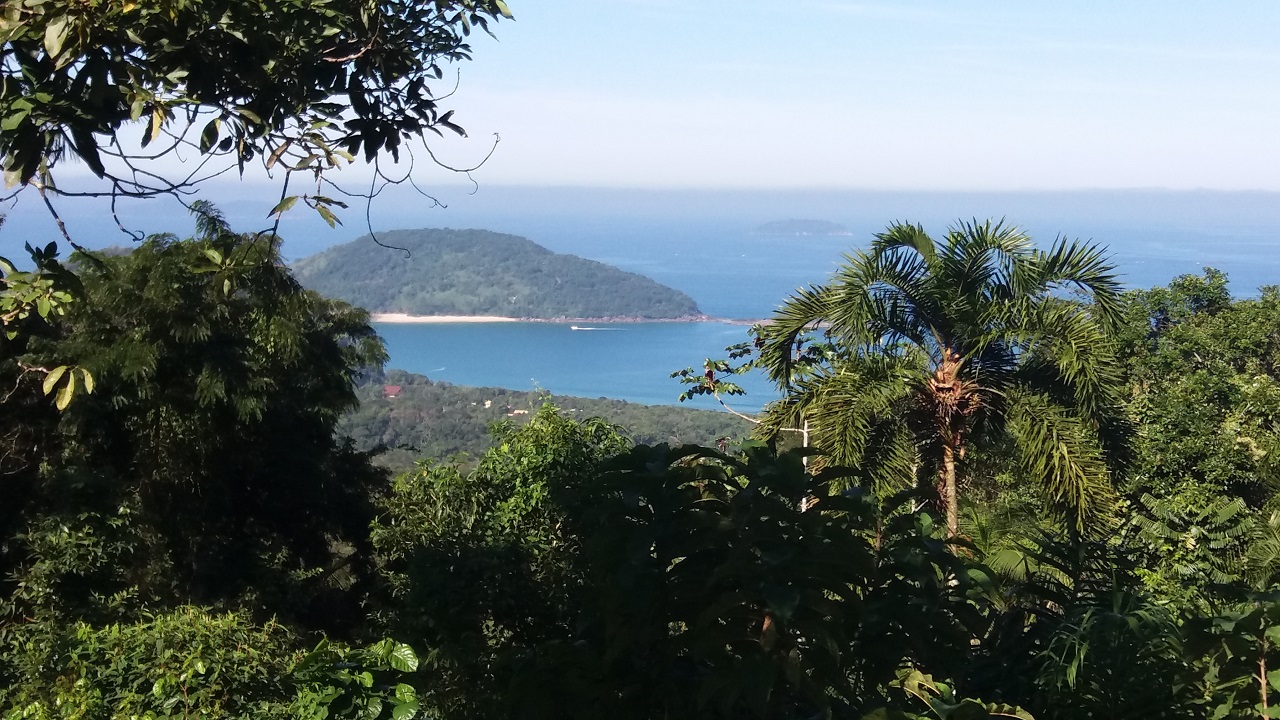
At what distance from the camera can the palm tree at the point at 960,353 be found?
23.1 feet

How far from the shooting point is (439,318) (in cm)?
8719

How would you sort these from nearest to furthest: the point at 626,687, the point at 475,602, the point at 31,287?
1. the point at 31,287
2. the point at 626,687
3. the point at 475,602

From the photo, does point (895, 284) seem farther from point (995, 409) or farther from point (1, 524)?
point (1, 524)

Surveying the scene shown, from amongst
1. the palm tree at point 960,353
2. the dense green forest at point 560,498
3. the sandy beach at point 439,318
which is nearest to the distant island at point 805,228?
the sandy beach at point 439,318

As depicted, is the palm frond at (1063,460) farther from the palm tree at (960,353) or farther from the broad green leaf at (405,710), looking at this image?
the broad green leaf at (405,710)

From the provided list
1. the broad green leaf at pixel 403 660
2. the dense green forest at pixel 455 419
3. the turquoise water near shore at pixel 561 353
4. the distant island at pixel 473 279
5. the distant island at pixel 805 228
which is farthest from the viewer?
the distant island at pixel 805 228

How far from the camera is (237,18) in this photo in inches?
98.0

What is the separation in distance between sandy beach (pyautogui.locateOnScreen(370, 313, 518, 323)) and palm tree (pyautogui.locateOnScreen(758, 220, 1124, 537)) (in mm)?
77827

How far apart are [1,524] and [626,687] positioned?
7034 mm

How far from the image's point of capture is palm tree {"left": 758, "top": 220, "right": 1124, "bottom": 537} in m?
7.05

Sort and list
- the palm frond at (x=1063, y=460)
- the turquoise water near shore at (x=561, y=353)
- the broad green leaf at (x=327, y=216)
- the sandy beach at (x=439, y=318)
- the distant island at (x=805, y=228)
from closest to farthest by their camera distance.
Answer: the broad green leaf at (x=327, y=216)
the palm frond at (x=1063, y=460)
the turquoise water near shore at (x=561, y=353)
the sandy beach at (x=439, y=318)
the distant island at (x=805, y=228)

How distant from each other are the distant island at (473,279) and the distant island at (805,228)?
43204 mm

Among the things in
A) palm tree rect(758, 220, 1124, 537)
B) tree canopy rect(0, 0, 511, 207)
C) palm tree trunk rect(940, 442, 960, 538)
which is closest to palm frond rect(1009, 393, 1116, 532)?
palm tree rect(758, 220, 1124, 537)

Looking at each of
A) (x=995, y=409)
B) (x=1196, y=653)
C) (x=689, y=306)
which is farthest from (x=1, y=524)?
(x=689, y=306)
